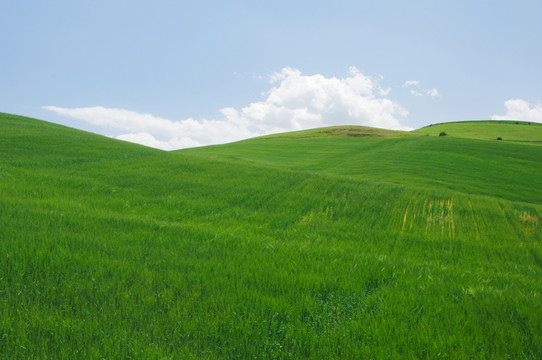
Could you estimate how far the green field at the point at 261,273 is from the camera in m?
3.55

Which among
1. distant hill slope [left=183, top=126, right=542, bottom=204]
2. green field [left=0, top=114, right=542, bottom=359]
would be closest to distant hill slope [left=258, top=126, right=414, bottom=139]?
distant hill slope [left=183, top=126, right=542, bottom=204]

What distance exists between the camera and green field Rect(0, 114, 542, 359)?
3553mm

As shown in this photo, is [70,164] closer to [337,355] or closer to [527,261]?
[337,355]

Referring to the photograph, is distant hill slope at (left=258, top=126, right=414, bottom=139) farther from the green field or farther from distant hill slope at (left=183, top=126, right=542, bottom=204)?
the green field

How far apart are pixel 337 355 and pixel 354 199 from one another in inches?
363

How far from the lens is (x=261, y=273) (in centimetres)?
525

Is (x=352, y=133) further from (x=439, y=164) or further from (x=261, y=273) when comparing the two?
(x=261, y=273)

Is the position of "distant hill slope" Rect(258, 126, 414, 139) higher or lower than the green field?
higher

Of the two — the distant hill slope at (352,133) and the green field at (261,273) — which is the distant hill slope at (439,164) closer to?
the green field at (261,273)

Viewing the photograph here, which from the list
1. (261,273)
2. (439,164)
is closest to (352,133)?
(439,164)

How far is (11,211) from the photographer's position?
24.2ft

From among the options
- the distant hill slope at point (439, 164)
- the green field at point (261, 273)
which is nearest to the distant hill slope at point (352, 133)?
the distant hill slope at point (439, 164)

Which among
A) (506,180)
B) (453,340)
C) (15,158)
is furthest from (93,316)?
(506,180)

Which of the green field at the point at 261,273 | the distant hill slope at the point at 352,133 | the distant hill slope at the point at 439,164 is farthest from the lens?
the distant hill slope at the point at 352,133
